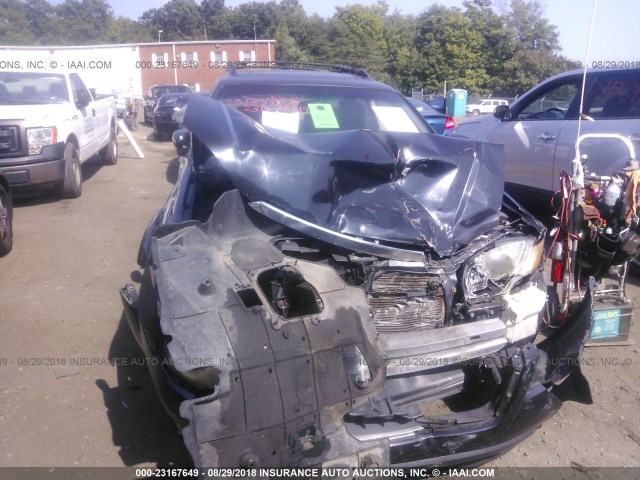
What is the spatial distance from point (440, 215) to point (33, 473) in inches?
97.8

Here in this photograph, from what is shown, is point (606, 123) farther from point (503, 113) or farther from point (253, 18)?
point (253, 18)

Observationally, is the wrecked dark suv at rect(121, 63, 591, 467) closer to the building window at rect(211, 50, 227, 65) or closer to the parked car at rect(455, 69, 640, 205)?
the parked car at rect(455, 69, 640, 205)

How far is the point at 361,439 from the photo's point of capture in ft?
7.11

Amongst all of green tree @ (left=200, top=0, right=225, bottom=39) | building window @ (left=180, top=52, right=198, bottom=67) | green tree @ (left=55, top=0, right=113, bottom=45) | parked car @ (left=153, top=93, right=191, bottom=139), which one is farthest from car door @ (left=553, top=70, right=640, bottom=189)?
green tree @ (left=200, top=0, right=225, bottom=39)

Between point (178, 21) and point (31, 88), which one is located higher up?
point (178, 21)

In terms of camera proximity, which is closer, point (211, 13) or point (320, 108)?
point (320, 108)

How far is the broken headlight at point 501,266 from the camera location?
2803mm

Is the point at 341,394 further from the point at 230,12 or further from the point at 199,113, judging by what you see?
the point at 230,12

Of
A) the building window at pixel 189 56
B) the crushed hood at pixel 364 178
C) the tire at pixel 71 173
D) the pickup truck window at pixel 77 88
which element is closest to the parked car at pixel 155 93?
the pickup truck window at pixel 77 88

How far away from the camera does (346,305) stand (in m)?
2.38

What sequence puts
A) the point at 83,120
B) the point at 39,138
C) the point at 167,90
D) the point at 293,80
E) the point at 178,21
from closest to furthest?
the point at 293,80 < the point at 39,138 < the point at 83,120 < the point at 167,90 < the point at 178,21

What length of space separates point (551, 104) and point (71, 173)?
6.73 m

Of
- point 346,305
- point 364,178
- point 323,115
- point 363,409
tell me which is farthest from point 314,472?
point 323,115

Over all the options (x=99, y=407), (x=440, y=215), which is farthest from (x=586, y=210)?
(x=99, y=407)
